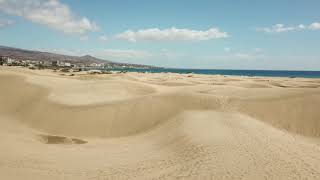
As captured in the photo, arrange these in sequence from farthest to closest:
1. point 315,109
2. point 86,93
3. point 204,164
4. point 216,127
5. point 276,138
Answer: point 86,93 → point 315,109 → point 216,127 → point 276,138 → point 204,164

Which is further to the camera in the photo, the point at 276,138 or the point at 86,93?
the point at 86,93

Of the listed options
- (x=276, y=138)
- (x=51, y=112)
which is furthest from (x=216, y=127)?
(x=51, y=112)

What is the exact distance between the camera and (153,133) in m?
18.3

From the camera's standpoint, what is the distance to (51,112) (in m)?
22.9

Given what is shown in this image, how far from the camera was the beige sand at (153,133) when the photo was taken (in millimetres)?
10789

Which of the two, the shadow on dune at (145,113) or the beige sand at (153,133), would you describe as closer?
the beige sand at (153,133)

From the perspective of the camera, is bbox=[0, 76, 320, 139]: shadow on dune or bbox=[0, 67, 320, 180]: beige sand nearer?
bbox=[0, 67, 320, 180]: beige sand

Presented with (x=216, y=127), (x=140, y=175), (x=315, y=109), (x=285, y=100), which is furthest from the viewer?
(x=285, y=100)

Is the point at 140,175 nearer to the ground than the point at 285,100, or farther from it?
nearer to the ground

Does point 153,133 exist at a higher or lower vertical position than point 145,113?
lower

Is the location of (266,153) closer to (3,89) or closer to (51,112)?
(51,112)

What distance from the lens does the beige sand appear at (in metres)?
10.8

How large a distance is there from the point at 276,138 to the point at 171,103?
9.16 m

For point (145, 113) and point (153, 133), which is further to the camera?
point (145, 113)
